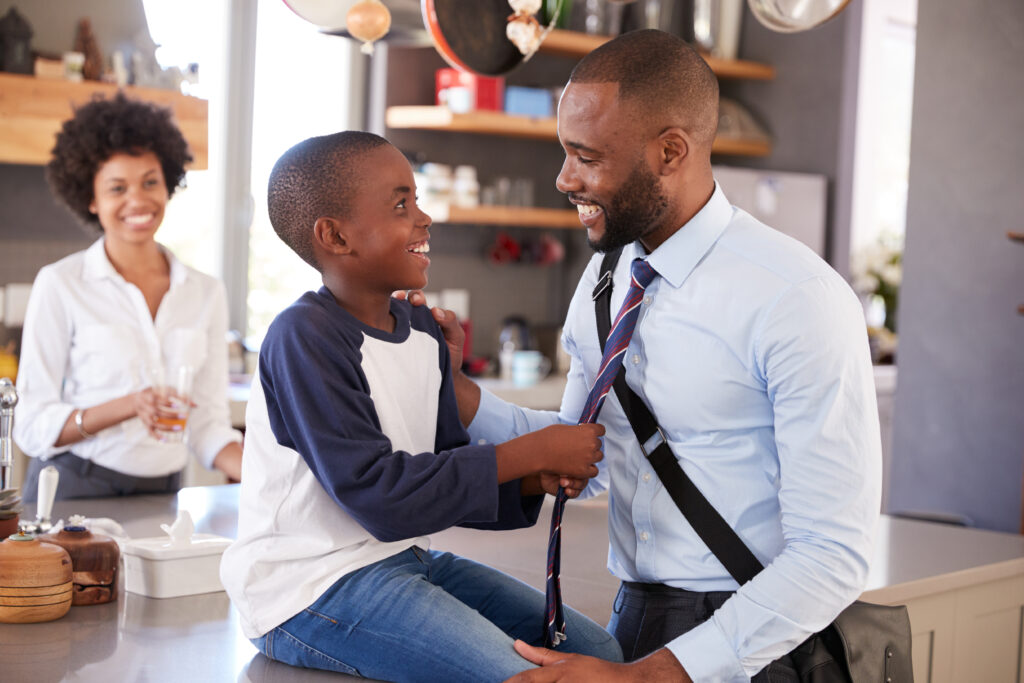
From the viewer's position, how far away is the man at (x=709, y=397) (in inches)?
50.6

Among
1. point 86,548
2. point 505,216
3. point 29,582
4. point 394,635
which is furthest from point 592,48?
point 394,635

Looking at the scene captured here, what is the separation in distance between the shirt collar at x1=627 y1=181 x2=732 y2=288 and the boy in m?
0.23

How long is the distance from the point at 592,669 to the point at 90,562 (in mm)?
755

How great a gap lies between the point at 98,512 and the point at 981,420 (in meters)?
2.84

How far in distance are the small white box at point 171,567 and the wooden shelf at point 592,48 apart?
335cm

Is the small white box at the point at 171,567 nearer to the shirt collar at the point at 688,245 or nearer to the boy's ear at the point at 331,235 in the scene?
the boy's ear at the point at 331,235

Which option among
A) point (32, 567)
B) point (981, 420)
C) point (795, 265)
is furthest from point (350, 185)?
point (981, 420)

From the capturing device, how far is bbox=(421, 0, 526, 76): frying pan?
197 cm

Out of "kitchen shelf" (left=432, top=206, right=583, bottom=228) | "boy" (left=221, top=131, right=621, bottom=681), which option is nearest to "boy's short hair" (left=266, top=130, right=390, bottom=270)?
"boy" (left=221, top=131, right=621, bottom=681)

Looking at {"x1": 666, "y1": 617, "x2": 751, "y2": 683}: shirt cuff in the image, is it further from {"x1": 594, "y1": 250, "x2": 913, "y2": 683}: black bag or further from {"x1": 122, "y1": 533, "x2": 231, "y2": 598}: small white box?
{"x1": 122, "y1": 533, "x2": 231, "y2": 598}: small white box

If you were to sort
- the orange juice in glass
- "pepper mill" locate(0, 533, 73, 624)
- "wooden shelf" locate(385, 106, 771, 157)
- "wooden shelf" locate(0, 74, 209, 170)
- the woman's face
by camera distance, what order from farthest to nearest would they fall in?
1. "wooden shelf" locate(385, 106, 771, 157)
2. "wooden shelf" locate(0, 74, 209, 170)
3. the woman's face
4. the orange juice in glass
5. "pepper mill" locate(0, 533, 73, 624)

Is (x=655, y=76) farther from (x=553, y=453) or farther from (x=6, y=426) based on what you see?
(x=6, y=426)

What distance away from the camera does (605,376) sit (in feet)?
4.69

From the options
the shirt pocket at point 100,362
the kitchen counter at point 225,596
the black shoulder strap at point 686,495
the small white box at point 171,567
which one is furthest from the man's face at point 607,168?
the shirt pocket at point 100,362
